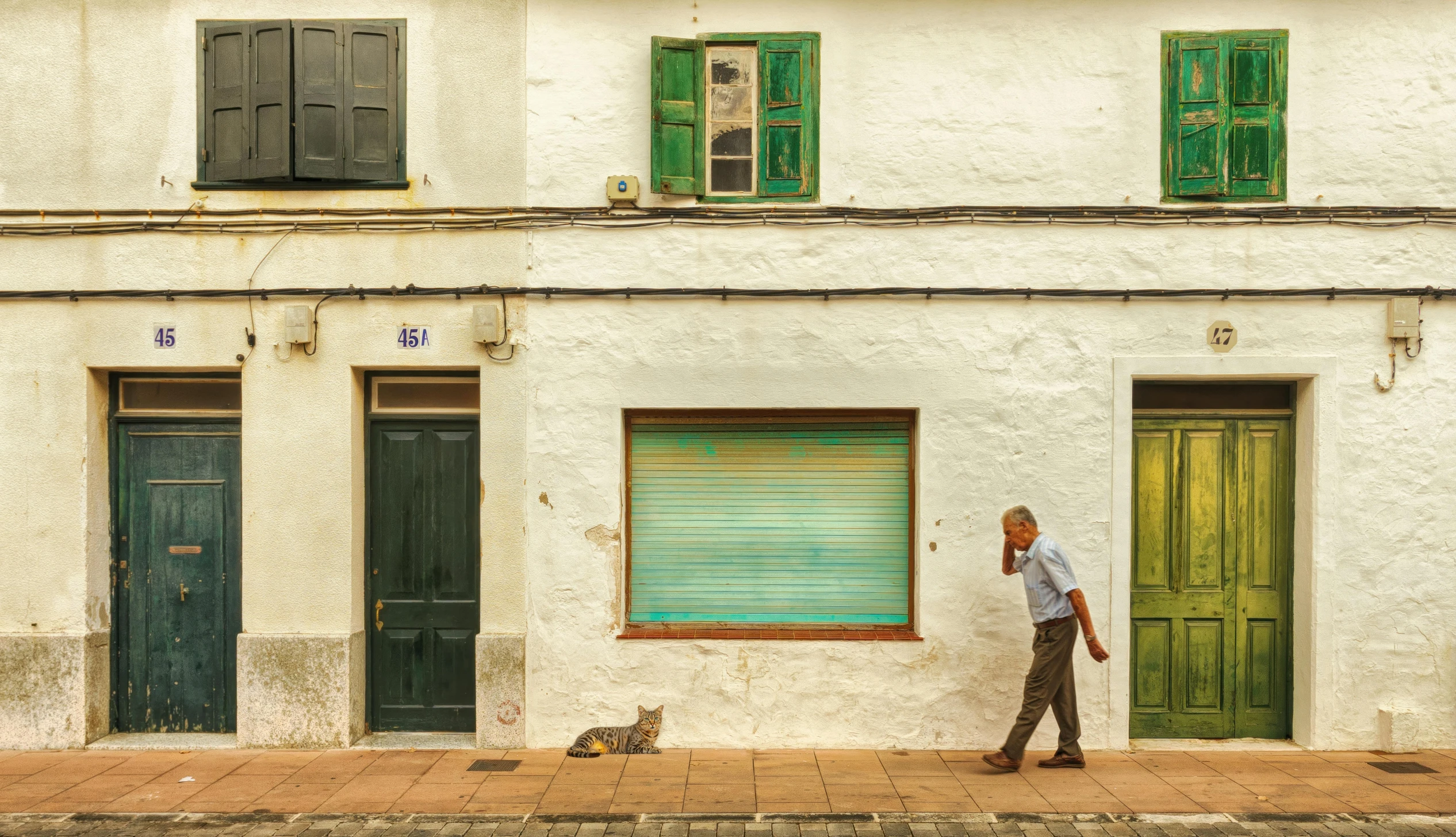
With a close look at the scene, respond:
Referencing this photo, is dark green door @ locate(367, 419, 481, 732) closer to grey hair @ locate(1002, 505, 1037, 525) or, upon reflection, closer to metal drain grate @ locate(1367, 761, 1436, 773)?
grey hair @ locate(1002, 505, 1037, 525)

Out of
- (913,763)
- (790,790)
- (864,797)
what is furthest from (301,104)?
(913,763)

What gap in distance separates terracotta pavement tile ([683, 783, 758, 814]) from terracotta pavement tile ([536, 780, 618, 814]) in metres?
0.49

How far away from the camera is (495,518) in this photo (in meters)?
7.09

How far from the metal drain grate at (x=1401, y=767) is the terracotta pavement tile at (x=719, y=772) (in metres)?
4.28

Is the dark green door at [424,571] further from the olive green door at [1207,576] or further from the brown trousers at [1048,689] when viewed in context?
the olive green door at [1207,576]

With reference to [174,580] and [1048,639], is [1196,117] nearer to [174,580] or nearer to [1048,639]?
[1048,639]

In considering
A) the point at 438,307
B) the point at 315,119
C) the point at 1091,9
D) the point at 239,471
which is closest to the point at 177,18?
the point at 315,119

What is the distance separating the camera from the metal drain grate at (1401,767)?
6.45 m

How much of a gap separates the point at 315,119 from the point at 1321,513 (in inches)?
308

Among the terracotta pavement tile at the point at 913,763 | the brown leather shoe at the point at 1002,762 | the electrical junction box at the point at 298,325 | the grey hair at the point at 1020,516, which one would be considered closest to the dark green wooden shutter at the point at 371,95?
the electrical junction box at the point at 298,325

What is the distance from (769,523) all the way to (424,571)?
8.70ft

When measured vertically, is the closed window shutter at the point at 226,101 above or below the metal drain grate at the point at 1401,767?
above

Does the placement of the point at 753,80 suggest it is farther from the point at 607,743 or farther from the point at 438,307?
the point at 607,743

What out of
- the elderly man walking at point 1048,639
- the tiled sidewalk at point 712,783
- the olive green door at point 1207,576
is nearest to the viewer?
the tiled sidewalk at point 712,783
